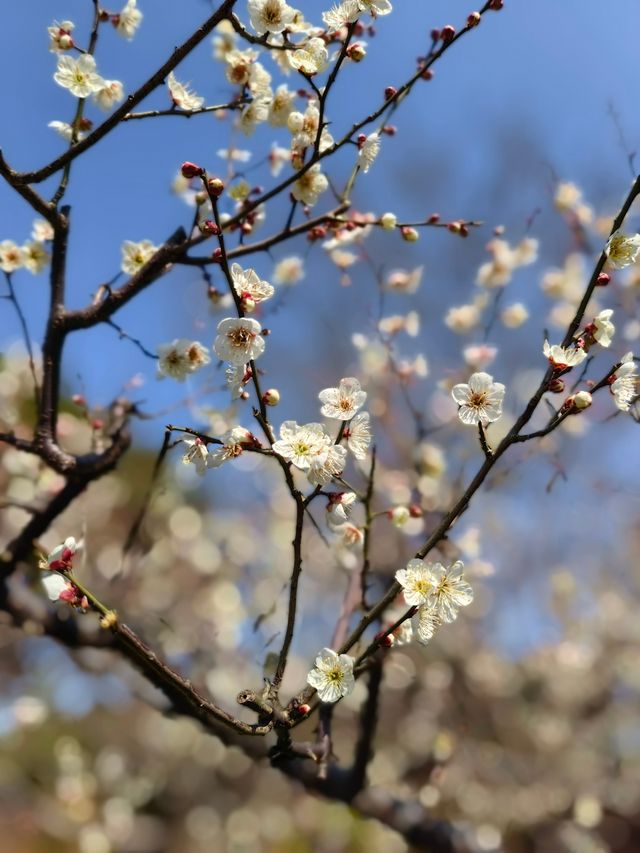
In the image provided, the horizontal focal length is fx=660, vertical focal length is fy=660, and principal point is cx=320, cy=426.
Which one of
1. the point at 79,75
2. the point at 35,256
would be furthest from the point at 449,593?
the point at 35,256

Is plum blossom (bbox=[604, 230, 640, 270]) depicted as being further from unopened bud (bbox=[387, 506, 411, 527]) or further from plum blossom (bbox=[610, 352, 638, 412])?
unopened bud (bbox=[387, 506, 411, 527])

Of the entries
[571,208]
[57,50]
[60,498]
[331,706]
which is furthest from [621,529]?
[57,50]

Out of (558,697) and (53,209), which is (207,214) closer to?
(53,209)

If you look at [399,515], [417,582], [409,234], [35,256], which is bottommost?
[417,582]

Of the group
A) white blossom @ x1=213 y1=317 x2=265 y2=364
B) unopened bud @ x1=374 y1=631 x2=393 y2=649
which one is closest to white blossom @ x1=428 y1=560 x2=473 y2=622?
unopened bud @ x1=374 y1=631 x2=393 y2=649

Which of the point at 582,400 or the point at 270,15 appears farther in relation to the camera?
the point at 270,15

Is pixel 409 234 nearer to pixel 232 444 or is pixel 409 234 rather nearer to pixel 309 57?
pixel 309 57

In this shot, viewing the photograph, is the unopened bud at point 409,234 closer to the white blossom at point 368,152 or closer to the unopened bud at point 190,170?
the white blossom at point 368,152
